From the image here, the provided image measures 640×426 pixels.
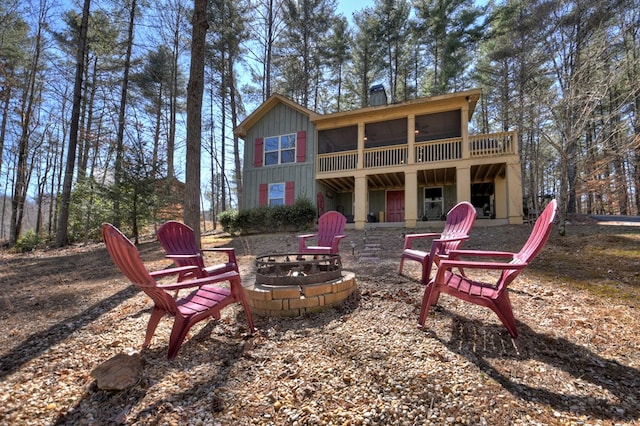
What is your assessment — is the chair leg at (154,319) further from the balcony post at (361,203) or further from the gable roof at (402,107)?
the gable roof at (402,107)

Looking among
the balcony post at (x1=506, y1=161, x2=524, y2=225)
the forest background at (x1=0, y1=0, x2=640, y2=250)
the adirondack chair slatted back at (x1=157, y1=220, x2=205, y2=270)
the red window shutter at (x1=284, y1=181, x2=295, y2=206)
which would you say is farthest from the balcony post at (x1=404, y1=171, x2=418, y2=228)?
the adirondack chair slatted back at (x1=157, y1=220, x2=205, y2=270)

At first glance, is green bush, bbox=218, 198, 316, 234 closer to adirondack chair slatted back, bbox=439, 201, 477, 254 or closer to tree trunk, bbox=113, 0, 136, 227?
tree trunk, bbox=113, 0, 136, 227

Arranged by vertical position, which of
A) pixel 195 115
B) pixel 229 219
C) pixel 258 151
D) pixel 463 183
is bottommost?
pixel 229 219

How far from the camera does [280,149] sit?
12.5 m

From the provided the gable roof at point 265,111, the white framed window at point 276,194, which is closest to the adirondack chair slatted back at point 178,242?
the white framed window at point 276,194

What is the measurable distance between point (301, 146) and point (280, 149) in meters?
1.08

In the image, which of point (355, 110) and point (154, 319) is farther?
point (355, 110)

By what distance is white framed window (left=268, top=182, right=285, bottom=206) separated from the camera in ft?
39.5

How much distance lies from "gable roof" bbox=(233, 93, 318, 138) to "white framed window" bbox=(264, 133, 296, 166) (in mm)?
1103

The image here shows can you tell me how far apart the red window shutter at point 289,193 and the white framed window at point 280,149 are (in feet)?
3.47

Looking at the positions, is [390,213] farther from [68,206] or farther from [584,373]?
[68,206]

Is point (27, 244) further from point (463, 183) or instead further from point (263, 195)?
point (463, 183)

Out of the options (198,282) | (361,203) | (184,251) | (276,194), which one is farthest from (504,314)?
(276,194)

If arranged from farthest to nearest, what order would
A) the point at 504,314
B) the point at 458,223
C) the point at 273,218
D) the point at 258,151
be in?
the point at 258,151 → the point at 273,218 → the point at 458,223 → the point at 504,314
